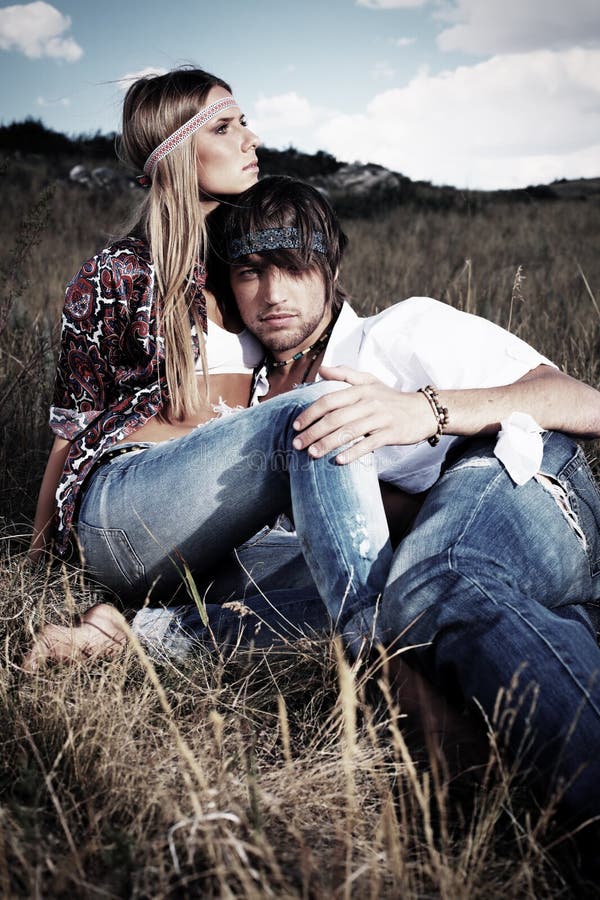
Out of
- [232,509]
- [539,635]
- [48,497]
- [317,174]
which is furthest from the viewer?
[317,174]

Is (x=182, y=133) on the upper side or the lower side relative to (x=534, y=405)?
upper

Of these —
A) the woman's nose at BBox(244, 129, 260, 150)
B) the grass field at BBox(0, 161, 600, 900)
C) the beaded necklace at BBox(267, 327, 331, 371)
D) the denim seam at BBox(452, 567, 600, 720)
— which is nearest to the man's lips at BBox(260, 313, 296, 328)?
the beaded necklace at BBox(267, 327, 331, 371)

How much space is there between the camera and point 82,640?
1.93m

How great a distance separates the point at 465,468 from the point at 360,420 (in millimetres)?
355

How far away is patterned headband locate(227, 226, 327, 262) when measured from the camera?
8.69 ft

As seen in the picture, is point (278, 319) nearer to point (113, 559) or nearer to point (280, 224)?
point (280, 224)

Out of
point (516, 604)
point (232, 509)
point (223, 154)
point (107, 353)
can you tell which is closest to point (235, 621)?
point (232, 509)

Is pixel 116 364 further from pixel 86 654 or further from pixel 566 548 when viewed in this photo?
pixel 566 548

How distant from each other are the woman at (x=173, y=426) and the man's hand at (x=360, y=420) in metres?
0.05

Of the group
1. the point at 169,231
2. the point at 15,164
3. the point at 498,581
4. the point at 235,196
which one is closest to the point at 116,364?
the point at 169,231

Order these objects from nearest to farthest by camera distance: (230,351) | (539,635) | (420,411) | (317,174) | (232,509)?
(539,635), (420,411), (232,509), (230,351), (317,174)

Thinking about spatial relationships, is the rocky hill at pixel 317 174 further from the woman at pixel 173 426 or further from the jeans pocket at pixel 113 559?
the jeans pocket at pixel 113 559

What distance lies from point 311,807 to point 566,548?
885 millimetres

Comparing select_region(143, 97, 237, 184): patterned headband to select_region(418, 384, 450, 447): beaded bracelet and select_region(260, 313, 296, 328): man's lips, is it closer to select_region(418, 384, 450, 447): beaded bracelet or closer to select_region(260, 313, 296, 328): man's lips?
select_region(260, 313, 296, 328): man's lips
